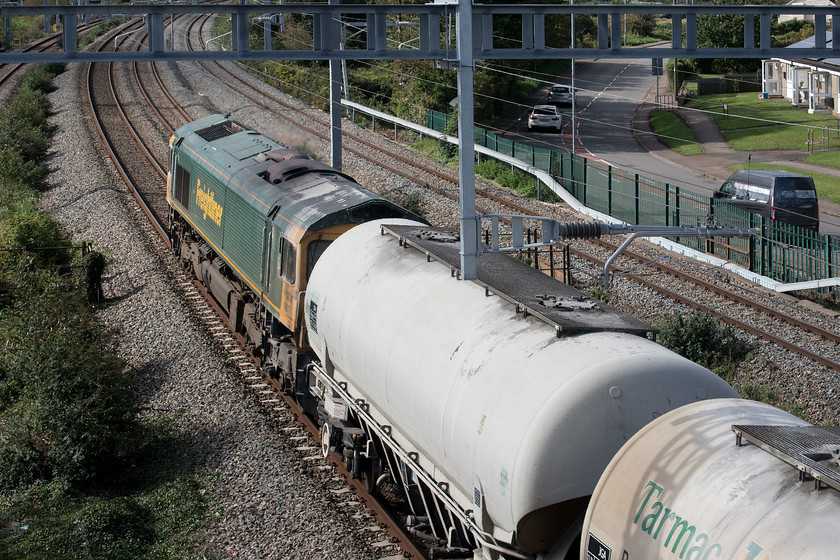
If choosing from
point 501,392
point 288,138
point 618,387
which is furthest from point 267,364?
point 288,138

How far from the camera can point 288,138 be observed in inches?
1200

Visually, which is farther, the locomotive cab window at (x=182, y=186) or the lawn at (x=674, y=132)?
the lawn at (x=674, y=132)

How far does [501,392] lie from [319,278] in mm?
4826

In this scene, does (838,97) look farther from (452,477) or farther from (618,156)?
(452,477)

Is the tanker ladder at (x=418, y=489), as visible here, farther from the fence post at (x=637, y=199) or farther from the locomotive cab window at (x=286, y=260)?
the fence post at (x=637, y=199)

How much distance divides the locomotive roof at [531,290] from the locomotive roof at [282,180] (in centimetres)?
150

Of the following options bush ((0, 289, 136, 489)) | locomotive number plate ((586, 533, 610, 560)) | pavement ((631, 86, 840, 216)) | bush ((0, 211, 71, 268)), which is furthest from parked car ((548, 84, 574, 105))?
locomotive number plate ((586, 533, 610, 560))

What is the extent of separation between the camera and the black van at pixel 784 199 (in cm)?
2342

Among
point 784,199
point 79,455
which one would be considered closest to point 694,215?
point 784,199

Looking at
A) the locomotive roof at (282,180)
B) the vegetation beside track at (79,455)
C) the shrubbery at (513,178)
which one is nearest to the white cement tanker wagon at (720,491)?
the vegetation beside track at (79,455)

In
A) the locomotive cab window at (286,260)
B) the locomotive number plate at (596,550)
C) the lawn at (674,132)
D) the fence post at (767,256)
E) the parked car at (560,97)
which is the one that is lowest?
the locomotive number plate at (596,550)

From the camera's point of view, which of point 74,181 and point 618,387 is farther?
point 74,181

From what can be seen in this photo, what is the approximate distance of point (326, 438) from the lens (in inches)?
484

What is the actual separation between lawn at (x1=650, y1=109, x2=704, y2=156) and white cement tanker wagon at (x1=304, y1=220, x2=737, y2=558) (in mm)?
29500
